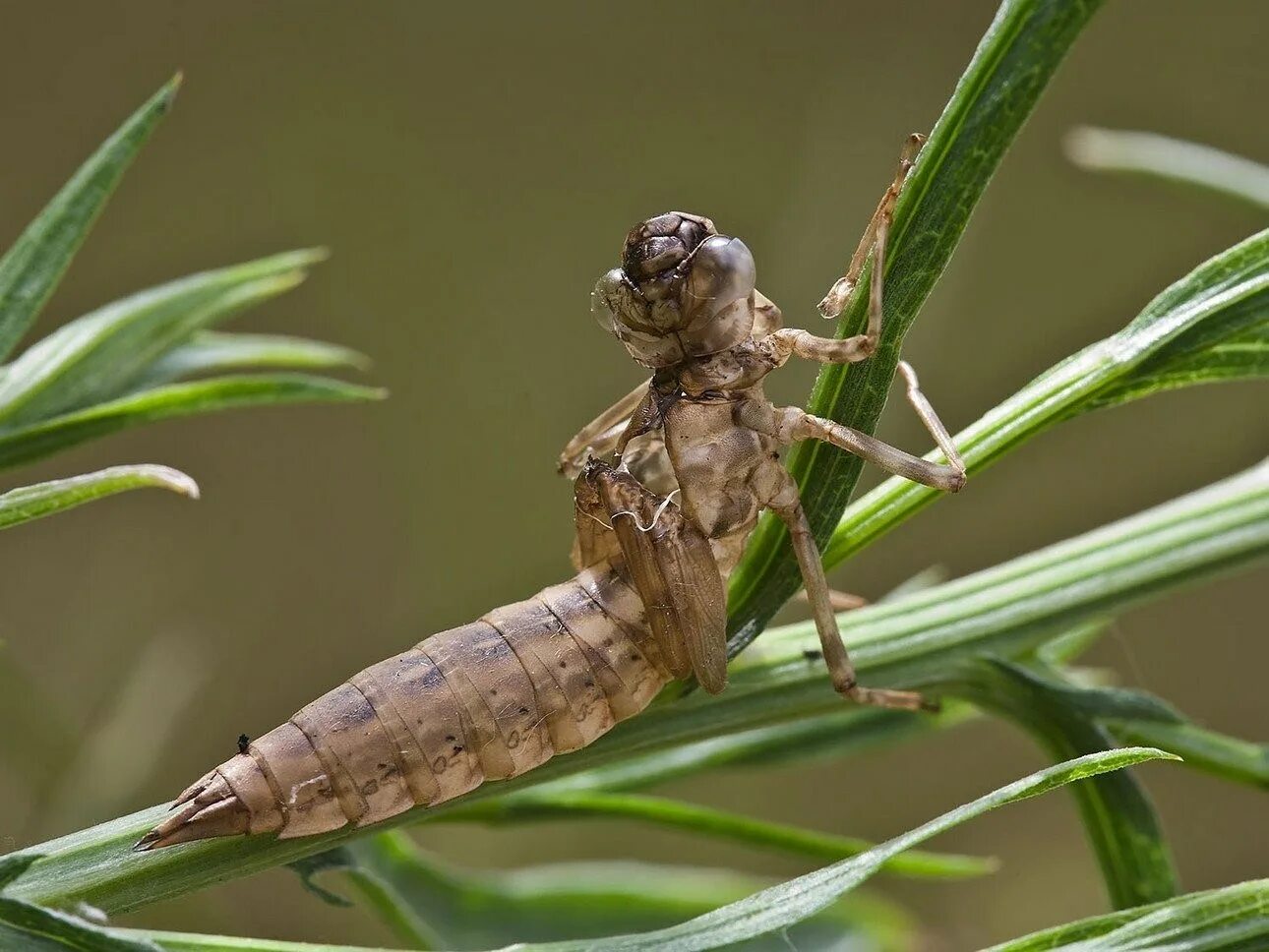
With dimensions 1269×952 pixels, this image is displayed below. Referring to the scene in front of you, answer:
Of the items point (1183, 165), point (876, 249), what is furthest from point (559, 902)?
point (1183, 165)

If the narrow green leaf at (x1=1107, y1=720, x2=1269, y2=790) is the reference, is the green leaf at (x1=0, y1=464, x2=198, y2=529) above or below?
above

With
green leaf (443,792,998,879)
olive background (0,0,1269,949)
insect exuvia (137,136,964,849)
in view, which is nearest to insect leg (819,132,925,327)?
insect exuvia (137,136,964,849)

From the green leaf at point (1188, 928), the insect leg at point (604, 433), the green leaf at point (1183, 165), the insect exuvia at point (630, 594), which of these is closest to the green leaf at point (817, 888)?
the green leaf at point (1188, 928)

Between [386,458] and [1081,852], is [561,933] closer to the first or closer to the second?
[386,458]

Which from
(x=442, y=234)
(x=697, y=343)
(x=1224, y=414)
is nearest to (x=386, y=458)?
(x=442, y=234)

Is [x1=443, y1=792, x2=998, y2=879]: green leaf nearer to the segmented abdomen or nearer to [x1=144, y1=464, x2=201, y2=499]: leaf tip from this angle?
the segmented abdomen

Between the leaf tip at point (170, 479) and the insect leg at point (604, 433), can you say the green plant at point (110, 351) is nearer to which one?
the leaf tip at point (170, 479)

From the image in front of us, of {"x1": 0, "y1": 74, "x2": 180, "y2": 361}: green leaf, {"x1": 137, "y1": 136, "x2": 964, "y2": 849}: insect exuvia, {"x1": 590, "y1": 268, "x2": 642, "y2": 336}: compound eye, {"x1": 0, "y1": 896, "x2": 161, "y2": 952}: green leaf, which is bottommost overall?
{"x1": 0, "y1": 896, "x2": 161, "y2": 952}: green leaf
